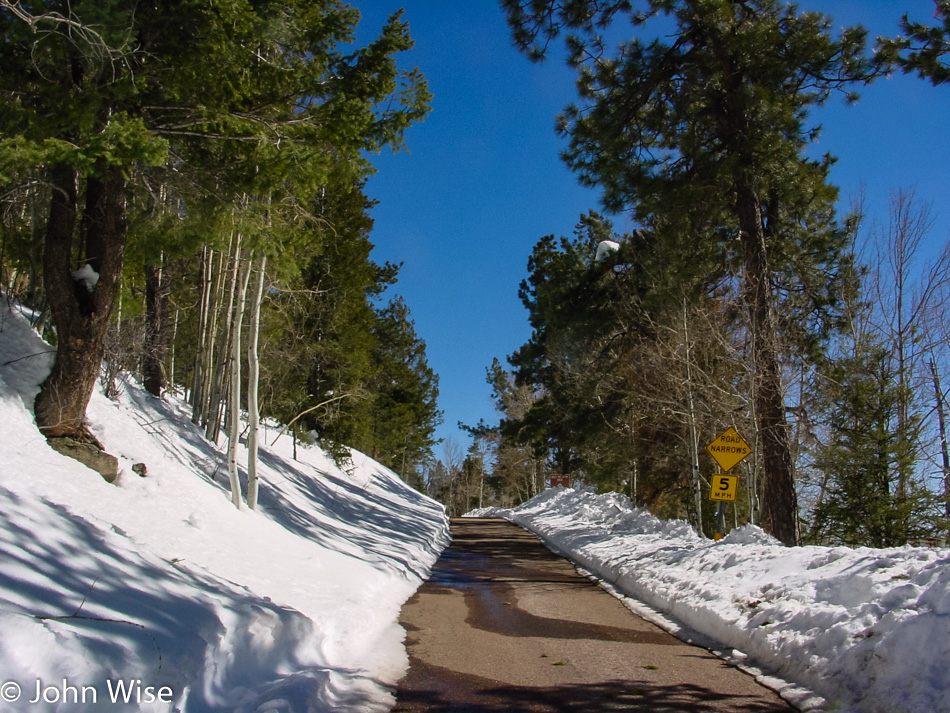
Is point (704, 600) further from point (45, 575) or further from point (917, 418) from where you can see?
point (917, 418)

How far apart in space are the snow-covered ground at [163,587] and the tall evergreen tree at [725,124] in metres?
7.98

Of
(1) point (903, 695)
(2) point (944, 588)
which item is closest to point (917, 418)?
(2) point (944, 588)

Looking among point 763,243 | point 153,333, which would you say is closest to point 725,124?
point 763,243

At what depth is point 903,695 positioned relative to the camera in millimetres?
4574

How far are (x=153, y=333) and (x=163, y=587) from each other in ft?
37.1

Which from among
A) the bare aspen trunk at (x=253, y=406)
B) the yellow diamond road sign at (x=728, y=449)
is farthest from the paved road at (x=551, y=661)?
the bare aspen trunk at (x=253, y=406)

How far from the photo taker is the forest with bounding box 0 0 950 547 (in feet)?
27.5

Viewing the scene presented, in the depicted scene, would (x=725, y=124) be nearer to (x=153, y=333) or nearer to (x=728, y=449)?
(x=728, y=449)

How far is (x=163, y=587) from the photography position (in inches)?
226

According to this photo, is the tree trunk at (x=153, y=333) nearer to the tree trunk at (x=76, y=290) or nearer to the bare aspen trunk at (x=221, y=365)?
the bare aspen trunk at (x=221, y=365)

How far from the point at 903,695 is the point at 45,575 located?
5.89 m

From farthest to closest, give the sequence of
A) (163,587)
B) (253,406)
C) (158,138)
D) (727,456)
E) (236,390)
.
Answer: (236,390)
(727,456)
(253,406)
(158,138)
(163,587)

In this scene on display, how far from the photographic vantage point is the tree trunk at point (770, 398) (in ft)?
38.1

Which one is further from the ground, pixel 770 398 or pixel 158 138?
pixel 158 138
